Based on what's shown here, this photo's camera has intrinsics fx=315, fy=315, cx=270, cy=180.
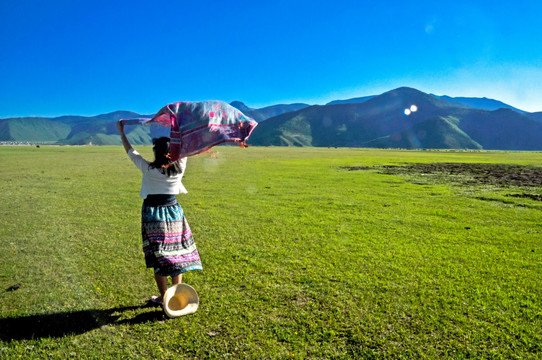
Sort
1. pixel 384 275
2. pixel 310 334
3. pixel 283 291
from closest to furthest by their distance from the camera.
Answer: pixel 310 334 < pixel 283 291 < pixel 384 275

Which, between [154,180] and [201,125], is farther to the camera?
[154,180]

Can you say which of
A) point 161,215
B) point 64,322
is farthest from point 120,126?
point 64,322

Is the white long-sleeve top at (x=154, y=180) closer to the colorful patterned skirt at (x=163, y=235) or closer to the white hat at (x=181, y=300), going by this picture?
the colorful patterned skirt at (x=163, y=235)

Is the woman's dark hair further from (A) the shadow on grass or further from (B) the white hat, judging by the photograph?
(A) the shadow on grass

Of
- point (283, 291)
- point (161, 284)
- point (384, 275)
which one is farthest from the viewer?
point (384, 275)

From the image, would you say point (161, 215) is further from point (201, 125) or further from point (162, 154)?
point (201, 125)

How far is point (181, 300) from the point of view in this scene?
5.42m

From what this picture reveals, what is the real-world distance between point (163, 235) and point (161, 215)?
328mm

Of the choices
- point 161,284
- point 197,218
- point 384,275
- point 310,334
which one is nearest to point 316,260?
point 384,275

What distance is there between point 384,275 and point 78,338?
589 centimetres

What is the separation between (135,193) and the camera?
18.0 m

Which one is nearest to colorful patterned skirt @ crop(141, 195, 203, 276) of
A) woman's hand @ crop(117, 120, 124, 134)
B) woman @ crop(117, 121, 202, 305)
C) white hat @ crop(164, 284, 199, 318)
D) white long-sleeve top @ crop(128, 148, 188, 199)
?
woman @ crop(117, 121, 202, 305)

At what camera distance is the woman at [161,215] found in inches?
193

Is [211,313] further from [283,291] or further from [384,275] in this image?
[384,275]
